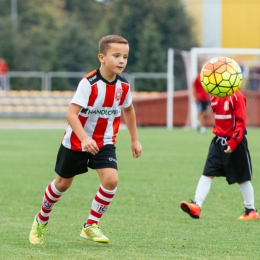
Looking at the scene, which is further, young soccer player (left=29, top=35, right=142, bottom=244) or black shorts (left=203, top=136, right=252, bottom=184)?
black shorts (left=203, top=136, right=252, bottom=184)

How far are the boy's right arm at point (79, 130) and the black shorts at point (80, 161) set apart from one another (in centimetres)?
34

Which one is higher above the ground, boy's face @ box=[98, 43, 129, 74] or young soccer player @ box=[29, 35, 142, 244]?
boy's face @ box=[98, 43, 129, 74]

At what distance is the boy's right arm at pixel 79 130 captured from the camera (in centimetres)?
602

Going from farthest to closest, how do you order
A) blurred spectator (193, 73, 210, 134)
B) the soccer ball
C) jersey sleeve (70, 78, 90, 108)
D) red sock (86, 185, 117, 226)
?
blurred spectator (193, 73, 210, 134)
the soccer ball
red sock (86, 185, 117, 226)
jersey sleeve (70, 78, 90, 108)

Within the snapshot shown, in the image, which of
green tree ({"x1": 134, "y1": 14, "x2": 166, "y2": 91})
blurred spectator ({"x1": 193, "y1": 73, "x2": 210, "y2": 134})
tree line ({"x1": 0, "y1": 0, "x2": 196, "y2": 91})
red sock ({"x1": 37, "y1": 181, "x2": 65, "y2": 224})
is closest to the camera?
→ red sock ({"x1": 37, "y1": 181, "x2": 65, "y2": 224})

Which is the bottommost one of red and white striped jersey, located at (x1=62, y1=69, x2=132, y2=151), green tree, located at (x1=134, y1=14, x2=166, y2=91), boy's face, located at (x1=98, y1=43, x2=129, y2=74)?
green tree, located at (x1=134, y1=14, x2=166, y2=91)

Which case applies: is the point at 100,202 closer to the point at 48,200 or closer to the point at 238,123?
the point at 48,200

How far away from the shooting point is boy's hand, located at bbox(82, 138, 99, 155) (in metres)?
6.01

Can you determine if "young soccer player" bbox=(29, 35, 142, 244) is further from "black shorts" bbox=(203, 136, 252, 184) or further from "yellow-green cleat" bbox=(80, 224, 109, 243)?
"black shorts" bbox=(203, 136, 252, 184)

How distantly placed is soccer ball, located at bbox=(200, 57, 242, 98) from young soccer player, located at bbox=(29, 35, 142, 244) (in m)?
1.32

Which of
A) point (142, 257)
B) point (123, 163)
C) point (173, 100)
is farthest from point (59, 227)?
point (173, 100)

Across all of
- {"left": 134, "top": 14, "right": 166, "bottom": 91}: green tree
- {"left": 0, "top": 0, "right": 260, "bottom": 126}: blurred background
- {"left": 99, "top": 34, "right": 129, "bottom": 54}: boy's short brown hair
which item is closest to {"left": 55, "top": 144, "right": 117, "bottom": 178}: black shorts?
{"left": 99, "top": 34, "right": 129, "bottom": 54}: boy's short brown hair

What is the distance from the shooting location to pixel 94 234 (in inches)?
254

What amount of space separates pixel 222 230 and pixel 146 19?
4645 centimetres
